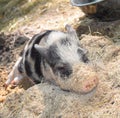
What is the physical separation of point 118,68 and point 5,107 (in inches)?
64.4

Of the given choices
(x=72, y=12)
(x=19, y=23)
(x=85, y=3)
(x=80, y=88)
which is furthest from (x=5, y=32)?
(x=80, y=88)

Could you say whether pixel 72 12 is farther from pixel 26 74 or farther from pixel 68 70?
pixel 68 70

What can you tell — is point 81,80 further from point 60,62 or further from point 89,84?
point 60,62

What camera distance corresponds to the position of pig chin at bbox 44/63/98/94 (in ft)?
17.4

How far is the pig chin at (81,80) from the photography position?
5301mm

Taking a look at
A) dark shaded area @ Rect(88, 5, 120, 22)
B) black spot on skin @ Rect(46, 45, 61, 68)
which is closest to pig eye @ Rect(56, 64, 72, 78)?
black spot on skin @ Rect(46, 45, 61, 68)

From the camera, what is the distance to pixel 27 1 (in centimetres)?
1073

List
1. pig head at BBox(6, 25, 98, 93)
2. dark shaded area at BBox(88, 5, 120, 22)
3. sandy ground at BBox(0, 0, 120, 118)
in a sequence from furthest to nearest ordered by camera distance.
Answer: dark shaded area at BBox(88, 5, 120, 22), sandy ground at BBox(0, 0, 120, 118), pig head at BBox(6, 25, 98, 93)

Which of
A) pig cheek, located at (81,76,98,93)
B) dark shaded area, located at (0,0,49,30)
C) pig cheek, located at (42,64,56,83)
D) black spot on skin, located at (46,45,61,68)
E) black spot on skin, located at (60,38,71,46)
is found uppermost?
black spot on skin, located at (60,38,71,46)

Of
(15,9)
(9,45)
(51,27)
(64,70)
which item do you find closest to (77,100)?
(64,70)

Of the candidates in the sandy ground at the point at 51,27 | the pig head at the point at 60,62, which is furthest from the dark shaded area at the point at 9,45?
the pig head at the point at 60,62

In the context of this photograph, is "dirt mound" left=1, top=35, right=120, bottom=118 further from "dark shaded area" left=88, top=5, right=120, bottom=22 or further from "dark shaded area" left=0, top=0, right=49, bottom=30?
"dark shaded area" left=0, top=0, right=49, bottom=30

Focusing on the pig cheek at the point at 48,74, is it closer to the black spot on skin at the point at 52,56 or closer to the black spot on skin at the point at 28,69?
the black spot on skin at the point at 52,56

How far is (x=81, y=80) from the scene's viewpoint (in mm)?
5336
